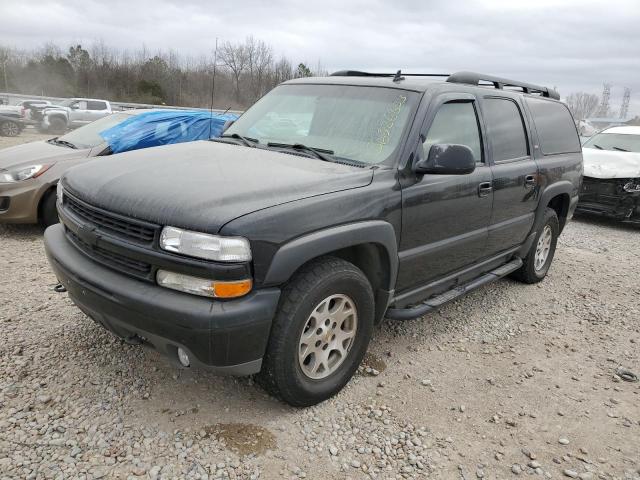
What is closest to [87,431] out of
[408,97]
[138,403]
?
[138,403]

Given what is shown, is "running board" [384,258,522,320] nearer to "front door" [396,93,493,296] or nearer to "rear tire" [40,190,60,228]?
"front door" [396,93,493,296]

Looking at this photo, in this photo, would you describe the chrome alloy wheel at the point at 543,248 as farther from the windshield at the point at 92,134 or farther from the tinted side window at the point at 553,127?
the windshield at the point at 92,134

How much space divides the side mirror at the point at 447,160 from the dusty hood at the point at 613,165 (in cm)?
641

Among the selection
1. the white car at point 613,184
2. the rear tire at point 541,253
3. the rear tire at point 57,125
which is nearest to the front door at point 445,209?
the rear tire at point 541,253

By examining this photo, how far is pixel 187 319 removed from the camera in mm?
2314

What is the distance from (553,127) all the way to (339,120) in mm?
2683

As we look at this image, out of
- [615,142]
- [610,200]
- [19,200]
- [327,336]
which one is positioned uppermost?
[615,142]

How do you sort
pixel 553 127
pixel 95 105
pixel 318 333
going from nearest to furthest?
pixel 318 333, pixel 553 127, pixel 95 105

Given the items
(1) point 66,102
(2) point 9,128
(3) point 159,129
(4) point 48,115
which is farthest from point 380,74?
(1) point 66,102

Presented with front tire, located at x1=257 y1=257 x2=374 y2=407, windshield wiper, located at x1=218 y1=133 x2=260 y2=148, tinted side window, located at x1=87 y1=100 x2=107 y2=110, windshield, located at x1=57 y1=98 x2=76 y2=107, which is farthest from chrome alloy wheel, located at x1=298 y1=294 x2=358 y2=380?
windshield, located at x1=57 y1=98 x2=76 y2=107

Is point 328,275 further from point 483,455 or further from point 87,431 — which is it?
point 87,431

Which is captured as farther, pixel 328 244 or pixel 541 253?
pixel 541 253

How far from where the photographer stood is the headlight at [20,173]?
17.9ft

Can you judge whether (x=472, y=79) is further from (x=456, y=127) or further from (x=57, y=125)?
(x=57, y=125)
